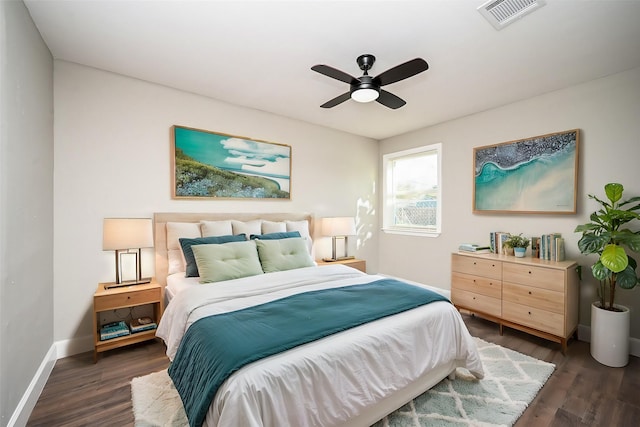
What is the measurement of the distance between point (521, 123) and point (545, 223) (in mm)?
1172

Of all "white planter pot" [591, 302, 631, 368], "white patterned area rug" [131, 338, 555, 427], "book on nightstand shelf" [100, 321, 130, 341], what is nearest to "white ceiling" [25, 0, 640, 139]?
"white planter pot" [591, 302, 631, 368]

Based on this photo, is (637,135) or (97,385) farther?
(637,135)

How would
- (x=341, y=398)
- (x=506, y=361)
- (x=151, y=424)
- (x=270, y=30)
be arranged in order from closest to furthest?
(x=341, y=398) → (x=151, y=424) → (x=270, y=30) → (x=506, y=361)

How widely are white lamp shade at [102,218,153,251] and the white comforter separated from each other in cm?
73

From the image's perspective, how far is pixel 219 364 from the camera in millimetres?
1342

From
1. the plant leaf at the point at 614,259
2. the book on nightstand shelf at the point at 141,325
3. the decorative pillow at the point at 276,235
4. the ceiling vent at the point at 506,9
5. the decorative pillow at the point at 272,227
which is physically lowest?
the book on nightstand shelf at the point at 141,325

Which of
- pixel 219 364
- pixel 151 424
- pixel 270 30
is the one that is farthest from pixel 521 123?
pixel 151 424

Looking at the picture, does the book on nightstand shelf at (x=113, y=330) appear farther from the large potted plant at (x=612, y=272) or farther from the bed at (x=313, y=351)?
the large potted plant at (x=612, y=272)

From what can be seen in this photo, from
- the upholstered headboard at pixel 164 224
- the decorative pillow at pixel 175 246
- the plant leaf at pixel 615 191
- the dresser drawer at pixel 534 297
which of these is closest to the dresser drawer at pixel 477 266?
the dresser drawer at pixel 534 297

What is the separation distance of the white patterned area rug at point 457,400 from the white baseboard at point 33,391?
56 cm

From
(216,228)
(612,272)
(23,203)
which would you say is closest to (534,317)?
(612,272)

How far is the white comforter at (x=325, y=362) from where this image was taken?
126 centimetres

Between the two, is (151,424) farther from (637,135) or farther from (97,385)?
(637,135)

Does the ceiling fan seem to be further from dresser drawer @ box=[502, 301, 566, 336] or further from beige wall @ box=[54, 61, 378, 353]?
dresser drawer @ box=[502, 301, 566, 336]
